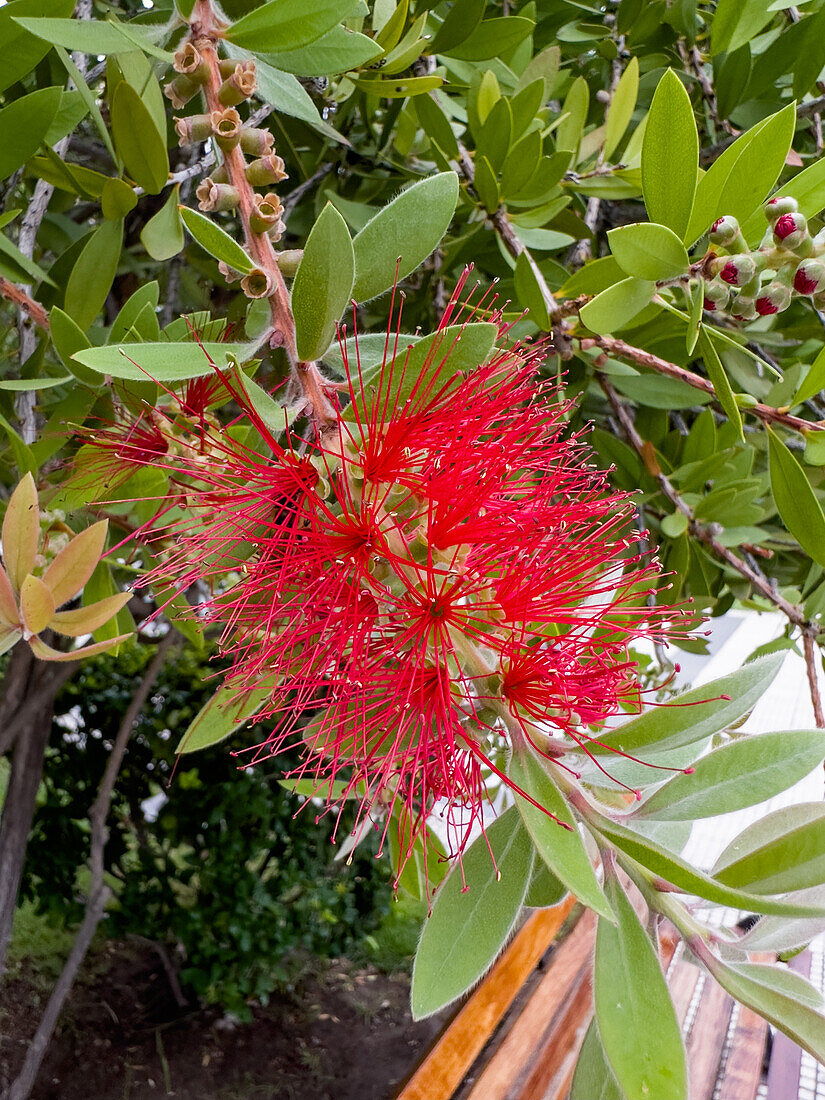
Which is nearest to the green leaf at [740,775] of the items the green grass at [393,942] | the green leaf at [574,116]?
the green leaf at [574,116]

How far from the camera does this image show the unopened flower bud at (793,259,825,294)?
0.48 metres

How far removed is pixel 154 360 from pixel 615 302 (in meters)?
0.28

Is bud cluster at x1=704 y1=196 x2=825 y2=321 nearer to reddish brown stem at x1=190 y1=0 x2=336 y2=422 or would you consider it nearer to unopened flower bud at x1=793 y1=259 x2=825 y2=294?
unopened flower bud at x1=793 y1=259 x2=825 y2=294

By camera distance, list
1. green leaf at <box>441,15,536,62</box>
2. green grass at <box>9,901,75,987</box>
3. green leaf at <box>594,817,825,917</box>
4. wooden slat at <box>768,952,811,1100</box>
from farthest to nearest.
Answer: green grass at <box>9,901,75,987</box>
wooden slat at <box>768,952,811,1100</box>
green leaf at <box>441,15,536,62</box>
green leaf at <box>594,817,825,917</box>

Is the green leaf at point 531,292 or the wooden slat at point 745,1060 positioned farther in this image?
the wooden slat at point 745,1060

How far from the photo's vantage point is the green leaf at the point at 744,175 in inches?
19.0

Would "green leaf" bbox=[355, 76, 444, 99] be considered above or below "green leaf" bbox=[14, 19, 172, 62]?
above

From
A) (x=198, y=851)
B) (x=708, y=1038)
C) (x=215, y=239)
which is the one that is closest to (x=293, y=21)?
(x=215, y=239)

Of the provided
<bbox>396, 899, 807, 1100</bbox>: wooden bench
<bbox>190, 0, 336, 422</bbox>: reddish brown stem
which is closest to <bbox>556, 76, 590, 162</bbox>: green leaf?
<bbox>190, 0, 336, 422</bbox>: reddish brown stem

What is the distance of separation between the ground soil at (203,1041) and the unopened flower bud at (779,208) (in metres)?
2.34

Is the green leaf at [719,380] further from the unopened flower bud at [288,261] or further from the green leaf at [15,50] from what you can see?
the green leaf at [15,50]

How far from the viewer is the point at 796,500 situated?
60 centimetres

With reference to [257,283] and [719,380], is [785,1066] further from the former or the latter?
[257,283]

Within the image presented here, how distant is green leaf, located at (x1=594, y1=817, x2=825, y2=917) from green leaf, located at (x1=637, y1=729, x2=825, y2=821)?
0.06m
